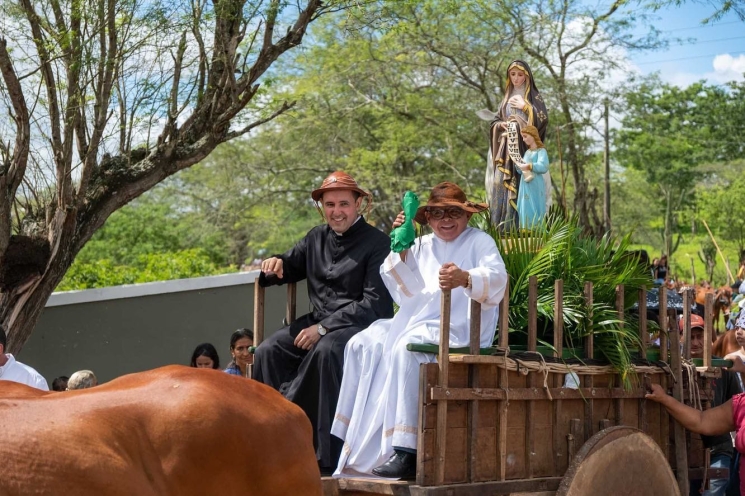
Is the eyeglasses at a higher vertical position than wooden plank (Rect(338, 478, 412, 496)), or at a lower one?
higher

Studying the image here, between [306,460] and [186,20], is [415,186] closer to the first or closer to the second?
[186,20]

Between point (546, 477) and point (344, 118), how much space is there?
59.2ft

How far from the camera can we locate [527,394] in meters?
5.29

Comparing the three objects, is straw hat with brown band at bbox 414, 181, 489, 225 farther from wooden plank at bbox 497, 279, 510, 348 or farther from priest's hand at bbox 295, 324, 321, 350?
priest's hand at bbox 295, 324, 321, 350

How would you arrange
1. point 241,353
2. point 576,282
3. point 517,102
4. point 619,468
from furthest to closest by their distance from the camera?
point 241,353 → point 517,102 → point 576,282 → point 619,468

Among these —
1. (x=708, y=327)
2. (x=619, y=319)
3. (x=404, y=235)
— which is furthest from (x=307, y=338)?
(x=708, y=327)

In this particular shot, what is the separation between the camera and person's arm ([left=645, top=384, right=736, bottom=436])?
19.9 feet

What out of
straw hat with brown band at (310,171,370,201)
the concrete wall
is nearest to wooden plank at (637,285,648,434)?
straw hat with brown band at (310,171,370,201)

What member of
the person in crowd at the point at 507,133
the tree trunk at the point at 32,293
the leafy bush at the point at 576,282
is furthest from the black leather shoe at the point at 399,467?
the tree trunk at the point at 32,293

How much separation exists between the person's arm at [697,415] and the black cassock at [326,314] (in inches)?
69.3

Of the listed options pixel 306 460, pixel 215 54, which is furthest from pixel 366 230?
pixel 215 54

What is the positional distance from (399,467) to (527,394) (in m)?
0.84

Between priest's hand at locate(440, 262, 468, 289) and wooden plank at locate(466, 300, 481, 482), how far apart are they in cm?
15

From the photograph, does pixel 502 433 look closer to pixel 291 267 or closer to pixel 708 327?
pixel 291 267
